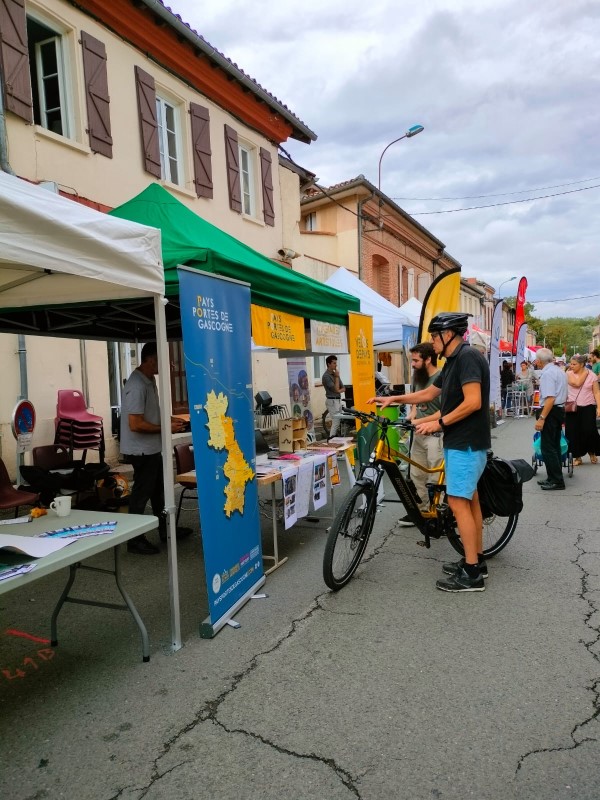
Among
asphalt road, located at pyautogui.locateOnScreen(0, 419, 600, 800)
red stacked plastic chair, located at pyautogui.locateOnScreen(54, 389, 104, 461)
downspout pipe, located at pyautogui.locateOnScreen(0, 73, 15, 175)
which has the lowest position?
asphalt road, located at pyautogui.locateOnScreen(0, 419, 600, 800)

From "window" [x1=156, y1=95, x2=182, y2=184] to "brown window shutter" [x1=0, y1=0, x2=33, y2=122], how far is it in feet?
9.18

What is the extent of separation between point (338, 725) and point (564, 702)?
1083 mm

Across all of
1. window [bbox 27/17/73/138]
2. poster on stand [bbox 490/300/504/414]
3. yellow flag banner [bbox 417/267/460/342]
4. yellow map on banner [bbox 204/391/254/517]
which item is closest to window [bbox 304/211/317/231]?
poster on stand [bbox 490/300/504/414]

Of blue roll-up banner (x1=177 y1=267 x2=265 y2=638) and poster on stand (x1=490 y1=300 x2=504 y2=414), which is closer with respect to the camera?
blue roll-up banner (x1=177 y1=267 x2=265 y2=638)

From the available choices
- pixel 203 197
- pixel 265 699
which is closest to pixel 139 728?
pixel 265 699

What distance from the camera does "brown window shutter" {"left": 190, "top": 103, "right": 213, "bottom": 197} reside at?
10.4m

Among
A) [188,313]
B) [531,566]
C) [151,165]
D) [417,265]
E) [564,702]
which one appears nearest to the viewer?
[564,702]

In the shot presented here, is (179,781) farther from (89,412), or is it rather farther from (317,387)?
(317,387)

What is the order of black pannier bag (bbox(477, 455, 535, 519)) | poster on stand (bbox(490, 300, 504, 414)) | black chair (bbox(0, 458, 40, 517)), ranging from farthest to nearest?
1. poster on stand (bbox(490, 300, 504, 414))
2. black chair (bbox(0, 458, 40, 517))
3. black pannier bag (bbox(477, 455, 535, 519))

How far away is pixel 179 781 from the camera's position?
7.19 ft

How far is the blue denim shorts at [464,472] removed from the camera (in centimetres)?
384

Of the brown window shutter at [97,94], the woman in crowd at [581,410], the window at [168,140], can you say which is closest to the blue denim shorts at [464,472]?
the woman in crowd at [581,410]

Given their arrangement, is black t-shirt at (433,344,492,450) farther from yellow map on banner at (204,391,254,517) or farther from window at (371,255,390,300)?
window at (371,255,390,300)

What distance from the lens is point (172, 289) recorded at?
3.89 m
